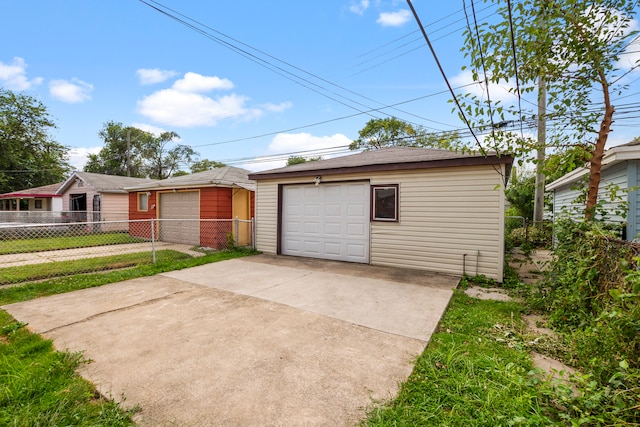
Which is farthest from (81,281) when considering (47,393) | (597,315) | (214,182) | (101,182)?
(101,182)

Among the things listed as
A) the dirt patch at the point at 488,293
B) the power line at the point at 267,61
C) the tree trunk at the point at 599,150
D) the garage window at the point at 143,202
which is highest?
the power line at the point at 267,61

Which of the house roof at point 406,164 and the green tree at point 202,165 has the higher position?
the green tree at point 202,165

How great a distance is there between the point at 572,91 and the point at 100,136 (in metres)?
38.8

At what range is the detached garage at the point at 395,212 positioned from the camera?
5.36m

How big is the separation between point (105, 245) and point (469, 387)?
12.0 m

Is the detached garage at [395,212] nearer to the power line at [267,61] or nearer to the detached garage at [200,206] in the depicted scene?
the detached garage at [200,206]

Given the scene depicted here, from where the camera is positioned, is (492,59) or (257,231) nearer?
(492,59)

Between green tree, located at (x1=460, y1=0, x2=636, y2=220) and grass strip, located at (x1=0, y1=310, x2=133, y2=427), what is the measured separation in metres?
4.44

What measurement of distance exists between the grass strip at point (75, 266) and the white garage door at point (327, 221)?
3.12 metres

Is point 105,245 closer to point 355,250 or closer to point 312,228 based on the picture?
point 312,228

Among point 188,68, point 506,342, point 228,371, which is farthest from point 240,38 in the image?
point 506,342

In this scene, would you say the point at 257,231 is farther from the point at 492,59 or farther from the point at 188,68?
the point at 188,68

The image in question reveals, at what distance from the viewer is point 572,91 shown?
4.12 meters

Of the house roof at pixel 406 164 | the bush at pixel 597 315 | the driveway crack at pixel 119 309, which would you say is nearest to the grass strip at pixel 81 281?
the driveway crack at pixel 119 309
